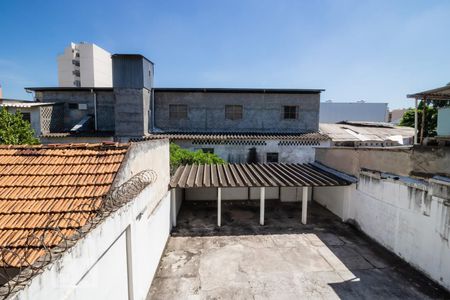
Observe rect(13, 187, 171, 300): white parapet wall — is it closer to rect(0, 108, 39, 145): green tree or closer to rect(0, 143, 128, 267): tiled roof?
rect(0, 143, 128, 267): tiled roof

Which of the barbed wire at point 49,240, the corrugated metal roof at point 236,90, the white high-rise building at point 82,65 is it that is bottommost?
the barbed wire at point 49,240

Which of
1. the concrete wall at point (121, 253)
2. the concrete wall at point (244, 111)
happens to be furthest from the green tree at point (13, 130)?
the concrete wall at point (244, 111)

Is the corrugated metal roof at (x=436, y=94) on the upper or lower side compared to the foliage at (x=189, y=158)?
upper

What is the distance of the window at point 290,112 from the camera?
20734 mm

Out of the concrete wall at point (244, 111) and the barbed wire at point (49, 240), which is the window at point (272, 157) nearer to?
the concrete wall at point (244, 111)

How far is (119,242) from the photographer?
468 cm

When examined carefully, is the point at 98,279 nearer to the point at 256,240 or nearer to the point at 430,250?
the point at 256,240

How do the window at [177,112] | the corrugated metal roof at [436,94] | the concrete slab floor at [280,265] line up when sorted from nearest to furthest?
the concrete slab floor at [280,265] < the corrugated metal roof at [436,94] < the window at [177,112]

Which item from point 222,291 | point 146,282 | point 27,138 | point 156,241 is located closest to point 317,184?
point 222,291

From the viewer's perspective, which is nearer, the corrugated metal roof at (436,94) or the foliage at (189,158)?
the corrugated metal roof at (436,94)

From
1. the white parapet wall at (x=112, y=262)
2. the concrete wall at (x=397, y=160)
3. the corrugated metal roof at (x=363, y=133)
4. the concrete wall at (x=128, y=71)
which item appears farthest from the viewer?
the corrugated metal roof at (x=363, y=133)

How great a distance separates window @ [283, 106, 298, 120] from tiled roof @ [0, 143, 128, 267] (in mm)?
16999

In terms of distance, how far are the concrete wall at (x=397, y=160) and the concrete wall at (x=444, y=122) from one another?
202 centimetres

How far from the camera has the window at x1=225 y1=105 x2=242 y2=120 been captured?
2050 cm
